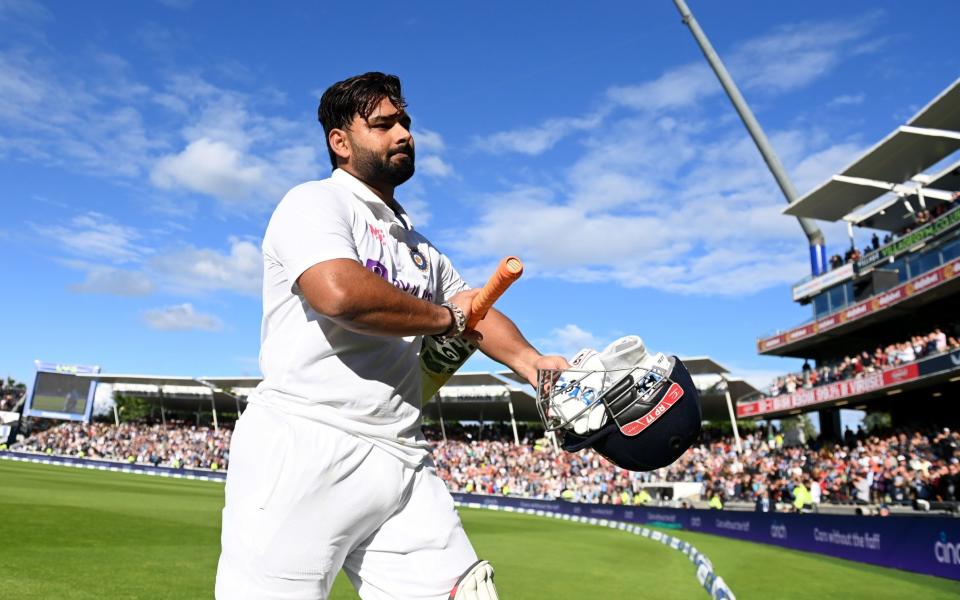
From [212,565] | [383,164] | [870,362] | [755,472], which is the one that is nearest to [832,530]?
[755,472]

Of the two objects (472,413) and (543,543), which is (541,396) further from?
(472,413)

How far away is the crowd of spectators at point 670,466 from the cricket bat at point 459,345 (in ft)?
68.5

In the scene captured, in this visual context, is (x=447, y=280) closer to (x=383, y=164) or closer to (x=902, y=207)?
(x=383, y=164)

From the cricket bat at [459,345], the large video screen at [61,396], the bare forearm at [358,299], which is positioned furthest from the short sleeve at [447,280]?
the large video screen at [61,396]

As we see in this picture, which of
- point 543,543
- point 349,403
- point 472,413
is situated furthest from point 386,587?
point 472,413

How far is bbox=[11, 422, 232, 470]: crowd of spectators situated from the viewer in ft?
162

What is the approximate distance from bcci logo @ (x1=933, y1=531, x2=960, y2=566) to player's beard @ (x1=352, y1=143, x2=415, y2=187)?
518 inches

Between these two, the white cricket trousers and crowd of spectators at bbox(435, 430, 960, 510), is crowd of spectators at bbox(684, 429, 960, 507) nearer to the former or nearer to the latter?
crowd of spectators at bbox(435, 430, 960, 510)

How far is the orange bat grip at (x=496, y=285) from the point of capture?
2312 mm

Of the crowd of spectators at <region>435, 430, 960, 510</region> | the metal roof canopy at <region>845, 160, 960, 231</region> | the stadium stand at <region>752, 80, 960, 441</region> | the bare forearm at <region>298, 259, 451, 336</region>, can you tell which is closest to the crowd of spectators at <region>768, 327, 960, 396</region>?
the stadium stand at <region>752, 80, 960, 441</region>

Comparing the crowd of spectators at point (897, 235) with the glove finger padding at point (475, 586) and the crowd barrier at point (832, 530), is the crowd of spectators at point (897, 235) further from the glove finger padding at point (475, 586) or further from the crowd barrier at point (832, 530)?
the glove finger padding at point (475, 586)

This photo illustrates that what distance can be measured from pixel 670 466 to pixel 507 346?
35796 millimetres

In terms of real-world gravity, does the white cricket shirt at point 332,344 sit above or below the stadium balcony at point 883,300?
below

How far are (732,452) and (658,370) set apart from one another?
35767 millimetres
